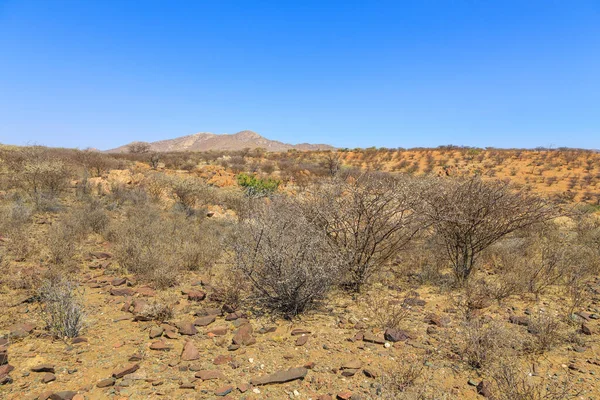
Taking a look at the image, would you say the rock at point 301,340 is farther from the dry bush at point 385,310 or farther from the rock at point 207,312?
the rock at point 207,312

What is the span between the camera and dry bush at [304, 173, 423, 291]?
524cm

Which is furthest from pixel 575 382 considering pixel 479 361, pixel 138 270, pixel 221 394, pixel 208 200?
pixel 208 200

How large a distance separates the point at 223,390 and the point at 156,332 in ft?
4.87

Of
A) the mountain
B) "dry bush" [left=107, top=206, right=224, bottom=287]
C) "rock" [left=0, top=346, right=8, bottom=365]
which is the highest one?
the mountain

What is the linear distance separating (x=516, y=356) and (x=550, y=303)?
2.20m

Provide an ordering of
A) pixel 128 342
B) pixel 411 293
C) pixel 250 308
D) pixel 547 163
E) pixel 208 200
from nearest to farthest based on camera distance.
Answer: pixel 128 342 → pixel 250 308 → pixel 411 293 → pixel 208 200 → pixel 547 163

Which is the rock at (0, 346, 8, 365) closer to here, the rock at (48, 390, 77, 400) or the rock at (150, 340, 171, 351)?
the rock at (48, 390, 77, 400)

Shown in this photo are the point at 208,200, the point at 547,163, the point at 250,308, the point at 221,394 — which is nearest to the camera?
the point at 221,394

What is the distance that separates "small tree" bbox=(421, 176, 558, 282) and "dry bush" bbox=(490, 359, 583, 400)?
8.08 ft

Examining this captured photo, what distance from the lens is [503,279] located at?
5699mm

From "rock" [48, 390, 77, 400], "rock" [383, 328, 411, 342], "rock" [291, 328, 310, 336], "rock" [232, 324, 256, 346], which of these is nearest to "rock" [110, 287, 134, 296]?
"rock" [232, 324, 256, 346]

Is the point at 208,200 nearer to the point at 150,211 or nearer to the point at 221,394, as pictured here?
the point at 150,211

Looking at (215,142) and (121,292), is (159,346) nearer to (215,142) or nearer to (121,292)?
(121,292)

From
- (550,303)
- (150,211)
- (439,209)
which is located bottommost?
(550,303)
